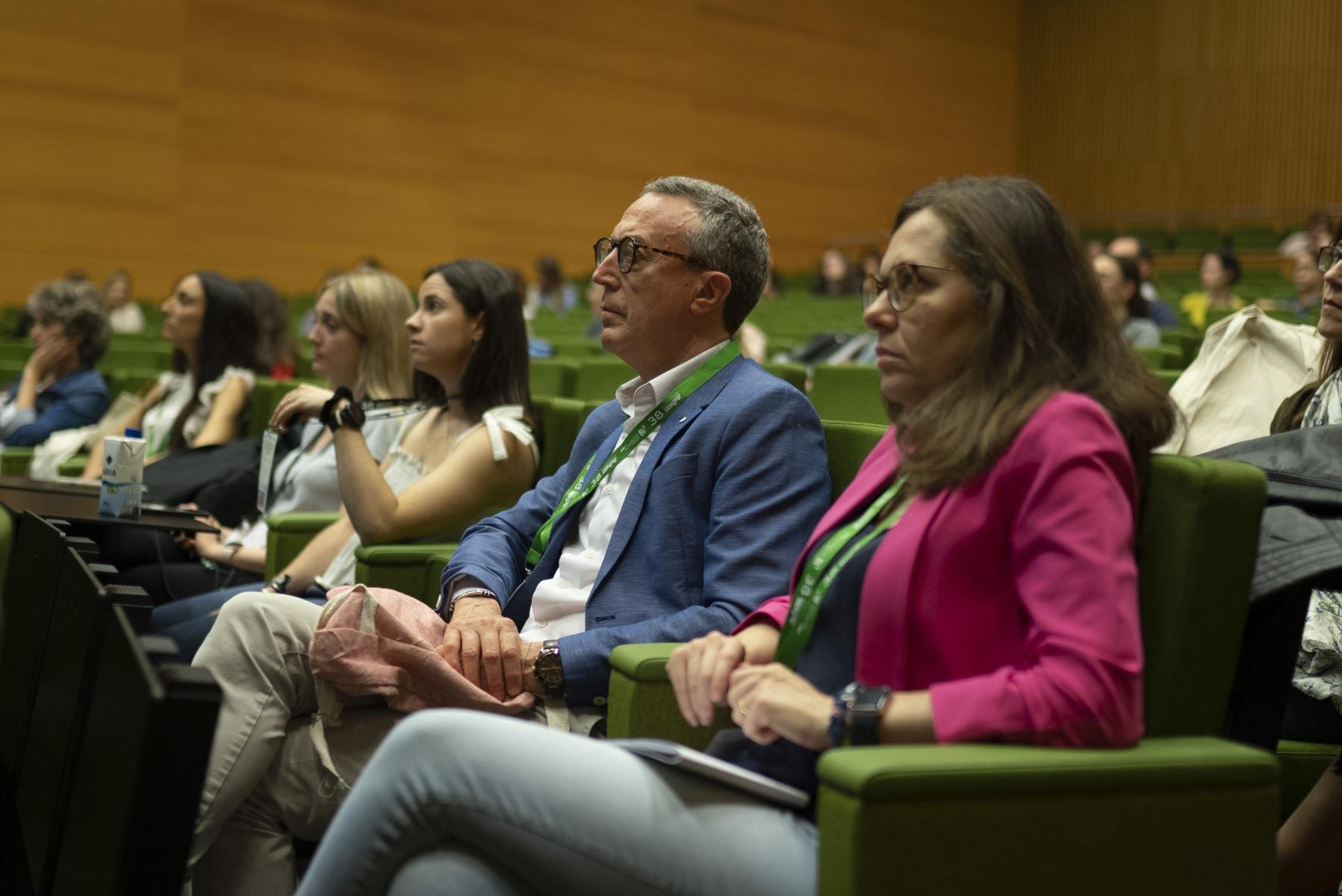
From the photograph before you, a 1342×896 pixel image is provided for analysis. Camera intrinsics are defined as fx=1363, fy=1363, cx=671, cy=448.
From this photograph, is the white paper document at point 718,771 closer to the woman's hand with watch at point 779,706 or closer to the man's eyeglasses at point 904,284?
the woman's hand with watch at point 779,706

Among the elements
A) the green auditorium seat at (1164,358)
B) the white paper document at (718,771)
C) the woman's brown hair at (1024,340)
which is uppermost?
the woman's brown hair at (1024,340)

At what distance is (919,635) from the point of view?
1242mm

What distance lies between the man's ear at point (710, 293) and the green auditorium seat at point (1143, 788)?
77 centimetres

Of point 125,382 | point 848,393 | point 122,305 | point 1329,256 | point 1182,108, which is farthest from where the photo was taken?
point 1182,108

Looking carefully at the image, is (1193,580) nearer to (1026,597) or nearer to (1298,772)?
(1026,597)

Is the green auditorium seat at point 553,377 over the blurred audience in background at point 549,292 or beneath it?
over

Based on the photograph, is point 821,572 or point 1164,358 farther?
point 1164,358

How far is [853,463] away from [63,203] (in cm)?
952

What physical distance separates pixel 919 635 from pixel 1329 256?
3.90ft

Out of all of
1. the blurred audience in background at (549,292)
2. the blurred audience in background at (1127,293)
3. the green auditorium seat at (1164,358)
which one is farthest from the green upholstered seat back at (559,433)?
the blurred audience in background at (549,292)

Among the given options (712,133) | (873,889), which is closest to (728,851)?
(873,889)

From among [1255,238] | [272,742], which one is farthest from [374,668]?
[1255,238]

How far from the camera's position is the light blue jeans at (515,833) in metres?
1.16

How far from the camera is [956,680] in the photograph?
1.20m
